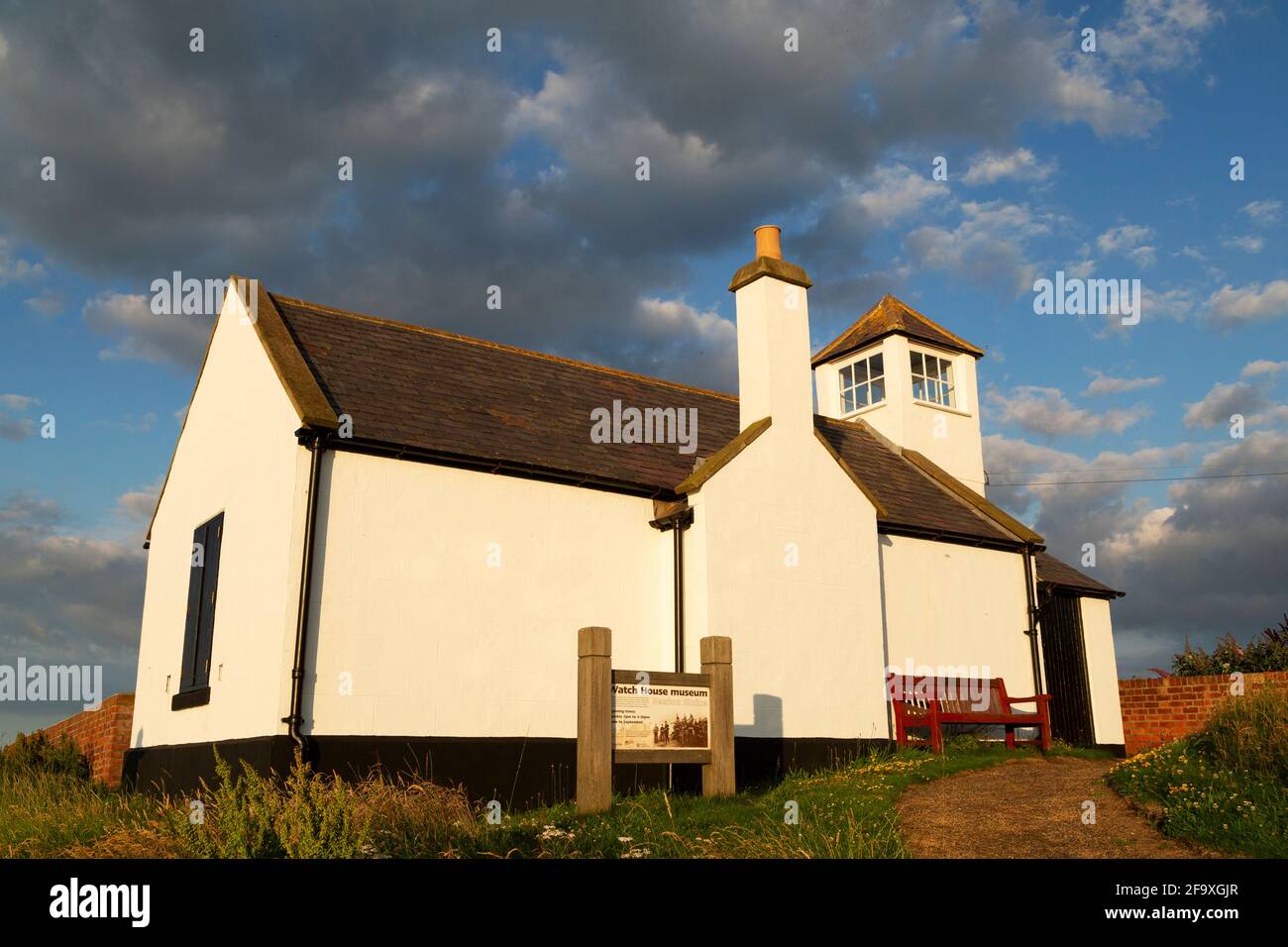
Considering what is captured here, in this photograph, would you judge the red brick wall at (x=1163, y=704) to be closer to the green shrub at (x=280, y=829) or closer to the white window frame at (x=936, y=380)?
the white window frame at (x=936, y=380)

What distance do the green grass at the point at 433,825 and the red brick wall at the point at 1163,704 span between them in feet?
32.8

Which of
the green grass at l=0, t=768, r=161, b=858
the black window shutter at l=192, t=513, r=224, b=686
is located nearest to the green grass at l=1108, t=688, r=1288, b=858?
the green grass at l=0, t=768, r=161, b=858

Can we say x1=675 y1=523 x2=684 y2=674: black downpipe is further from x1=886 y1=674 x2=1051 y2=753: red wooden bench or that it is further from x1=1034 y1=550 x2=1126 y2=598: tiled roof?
x1=1034 y1=550 x2=1126 y2=598: tiled roof

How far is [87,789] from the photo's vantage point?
14492mm

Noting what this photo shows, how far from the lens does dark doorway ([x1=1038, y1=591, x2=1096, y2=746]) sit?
20.9 metres

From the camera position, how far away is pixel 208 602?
15727 mm

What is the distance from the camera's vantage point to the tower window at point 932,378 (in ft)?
79.7

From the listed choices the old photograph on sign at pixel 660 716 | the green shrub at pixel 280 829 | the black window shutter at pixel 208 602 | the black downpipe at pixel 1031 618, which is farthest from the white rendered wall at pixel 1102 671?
the green shrub at pixel 280 829

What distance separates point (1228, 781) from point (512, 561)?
9.16 metres

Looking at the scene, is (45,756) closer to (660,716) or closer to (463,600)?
(463,600)

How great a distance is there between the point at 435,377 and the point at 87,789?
25.5 feet
